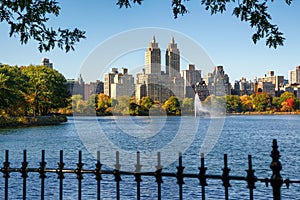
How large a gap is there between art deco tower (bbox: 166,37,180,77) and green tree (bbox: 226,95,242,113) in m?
38.9

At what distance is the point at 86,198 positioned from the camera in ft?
42.5

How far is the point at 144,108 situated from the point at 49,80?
3454cm

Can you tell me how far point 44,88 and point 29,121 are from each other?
19.6 ft

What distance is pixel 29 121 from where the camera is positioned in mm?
60625

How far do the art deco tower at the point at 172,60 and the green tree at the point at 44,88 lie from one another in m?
24.3

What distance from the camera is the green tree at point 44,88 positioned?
63.3 meters

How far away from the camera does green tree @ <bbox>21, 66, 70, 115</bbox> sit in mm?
63344

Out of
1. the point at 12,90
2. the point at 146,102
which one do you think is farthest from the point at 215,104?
the point at 12,90

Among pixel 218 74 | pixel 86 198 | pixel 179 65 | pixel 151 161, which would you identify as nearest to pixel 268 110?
pixel 218 74

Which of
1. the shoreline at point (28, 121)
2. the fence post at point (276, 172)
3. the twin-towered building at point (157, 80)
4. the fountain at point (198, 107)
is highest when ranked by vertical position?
the twin-towered building at point (157, 80)

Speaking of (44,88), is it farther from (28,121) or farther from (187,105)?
(187,105)

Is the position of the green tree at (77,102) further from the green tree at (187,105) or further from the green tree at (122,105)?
the green tree at (187,105)

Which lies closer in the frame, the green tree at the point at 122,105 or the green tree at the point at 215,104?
the green tree at the point at 122,105

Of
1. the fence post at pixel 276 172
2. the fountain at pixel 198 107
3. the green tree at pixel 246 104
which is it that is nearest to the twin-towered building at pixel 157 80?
the fountain at pixel 198 107
